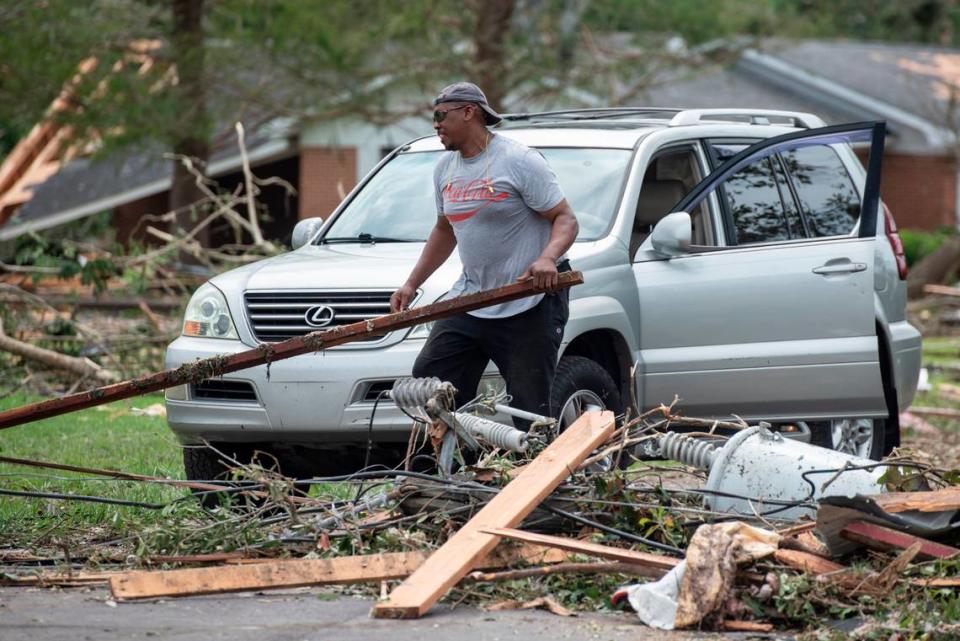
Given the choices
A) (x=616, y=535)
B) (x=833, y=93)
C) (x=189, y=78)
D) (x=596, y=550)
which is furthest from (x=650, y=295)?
(x=833, y=93)

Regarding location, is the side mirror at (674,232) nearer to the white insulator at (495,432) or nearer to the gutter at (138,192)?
the white insulator at (495,432)

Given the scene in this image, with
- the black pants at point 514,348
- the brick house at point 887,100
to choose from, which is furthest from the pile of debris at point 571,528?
the brick house at point 887,100

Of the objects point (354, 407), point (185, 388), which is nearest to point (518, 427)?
point (354, 407)

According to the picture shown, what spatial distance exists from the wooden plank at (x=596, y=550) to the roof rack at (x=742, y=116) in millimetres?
3687

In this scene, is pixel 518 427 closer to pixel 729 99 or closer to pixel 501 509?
pixel 501 509

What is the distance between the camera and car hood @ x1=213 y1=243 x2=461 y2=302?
23.4 feet

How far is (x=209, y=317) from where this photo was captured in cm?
740

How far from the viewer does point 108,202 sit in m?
26.3

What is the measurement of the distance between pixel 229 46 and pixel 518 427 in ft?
44.1

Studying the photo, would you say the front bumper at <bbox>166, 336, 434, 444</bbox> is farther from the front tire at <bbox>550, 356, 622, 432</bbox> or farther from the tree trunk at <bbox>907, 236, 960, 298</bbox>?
the tree trunk at <bbox>907, 236, 960, 298</bbox>

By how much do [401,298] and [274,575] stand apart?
1.79 meters

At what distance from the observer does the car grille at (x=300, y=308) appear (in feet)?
23.1

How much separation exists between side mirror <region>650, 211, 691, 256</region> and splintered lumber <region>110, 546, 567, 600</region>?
2.55 metres

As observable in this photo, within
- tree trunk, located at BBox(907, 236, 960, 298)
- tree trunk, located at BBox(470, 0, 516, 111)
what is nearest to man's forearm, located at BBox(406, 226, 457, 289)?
tree trunk, located at BBox(470, 0, 516, 111)
